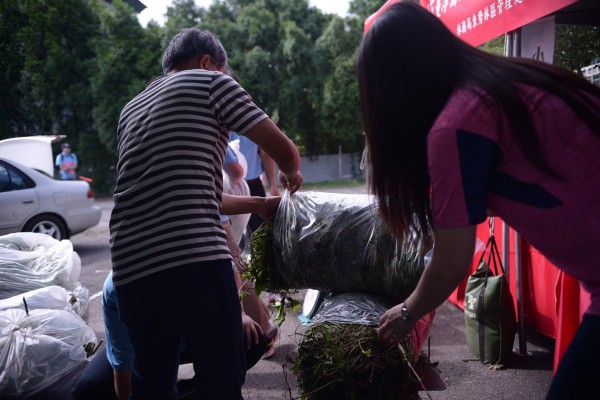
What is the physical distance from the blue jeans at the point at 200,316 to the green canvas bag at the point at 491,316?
2.20 m

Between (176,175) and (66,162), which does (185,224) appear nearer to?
(176,175)

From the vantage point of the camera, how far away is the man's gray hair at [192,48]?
2039 mm

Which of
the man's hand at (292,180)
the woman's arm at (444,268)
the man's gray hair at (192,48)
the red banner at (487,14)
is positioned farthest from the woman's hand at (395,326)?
the red banner at (487,14)

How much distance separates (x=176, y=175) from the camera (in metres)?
1.70

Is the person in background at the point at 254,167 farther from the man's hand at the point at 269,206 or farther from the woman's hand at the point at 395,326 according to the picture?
the woman's hand at the point at 395,326

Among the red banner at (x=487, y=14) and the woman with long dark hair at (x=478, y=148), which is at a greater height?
the red banner at (x=487, y=14)

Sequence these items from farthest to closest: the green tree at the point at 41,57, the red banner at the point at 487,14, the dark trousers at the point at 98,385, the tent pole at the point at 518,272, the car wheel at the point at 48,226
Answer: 1. the car wheel at the point at 48,226
2. the green tree at the point at 41,57
3. the tent pole at the point at 518,272
4. the red banner at the point at 487,14
5. the dark trousers at the point at 98,385

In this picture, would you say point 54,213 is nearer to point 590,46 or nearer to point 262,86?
point 590,46

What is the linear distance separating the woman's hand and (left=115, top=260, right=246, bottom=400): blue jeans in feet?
1.60

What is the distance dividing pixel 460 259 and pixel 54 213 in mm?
7524

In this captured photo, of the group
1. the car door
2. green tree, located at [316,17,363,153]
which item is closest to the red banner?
the car door

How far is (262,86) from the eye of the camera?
19547mm

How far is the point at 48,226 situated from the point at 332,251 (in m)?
6.70

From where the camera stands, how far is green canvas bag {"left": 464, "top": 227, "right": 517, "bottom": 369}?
11.3 ft
